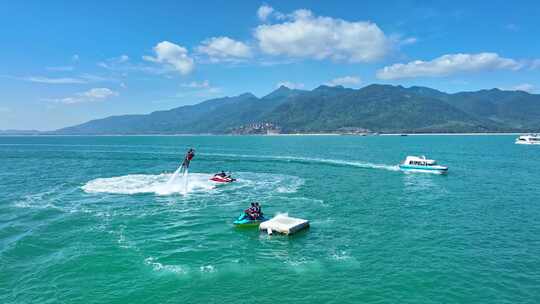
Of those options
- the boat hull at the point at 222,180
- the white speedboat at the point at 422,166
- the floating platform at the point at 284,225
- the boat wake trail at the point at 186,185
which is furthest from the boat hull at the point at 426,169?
the floating platform at the point at 284,225

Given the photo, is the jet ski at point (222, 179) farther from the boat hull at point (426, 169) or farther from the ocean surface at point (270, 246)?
the boat hull at point (426, 169)

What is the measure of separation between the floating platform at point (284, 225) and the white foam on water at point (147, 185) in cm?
2935

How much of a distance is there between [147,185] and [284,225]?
45512 mm

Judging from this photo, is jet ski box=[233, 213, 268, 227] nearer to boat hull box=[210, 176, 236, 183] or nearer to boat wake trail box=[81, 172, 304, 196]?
boat wake trail box=[81, 172, 304, 196]


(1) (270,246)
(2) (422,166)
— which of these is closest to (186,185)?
(1) (270,246)

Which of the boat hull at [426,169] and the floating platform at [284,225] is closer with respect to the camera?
the floating platform at [284,225]

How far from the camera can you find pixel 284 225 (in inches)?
1714

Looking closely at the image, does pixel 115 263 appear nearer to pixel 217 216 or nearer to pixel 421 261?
pixel 217 216

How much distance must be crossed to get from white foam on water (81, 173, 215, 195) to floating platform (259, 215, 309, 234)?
29.4 meters

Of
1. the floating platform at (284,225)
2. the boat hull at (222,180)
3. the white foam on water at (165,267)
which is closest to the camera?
the white foam on water at (165,267)

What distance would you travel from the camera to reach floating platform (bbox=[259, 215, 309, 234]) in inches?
1692

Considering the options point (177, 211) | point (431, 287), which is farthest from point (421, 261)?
point (177, 211)

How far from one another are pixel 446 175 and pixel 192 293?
280ft

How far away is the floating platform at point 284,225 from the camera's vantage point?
4297 cm
